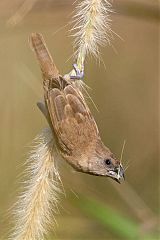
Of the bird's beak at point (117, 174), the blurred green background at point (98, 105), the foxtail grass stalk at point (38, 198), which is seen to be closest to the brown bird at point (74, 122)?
the bird's beak at point (117, 174)

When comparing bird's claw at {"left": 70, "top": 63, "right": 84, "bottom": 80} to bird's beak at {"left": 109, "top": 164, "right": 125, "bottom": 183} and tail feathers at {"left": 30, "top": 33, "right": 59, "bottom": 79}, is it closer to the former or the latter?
tail feathers at {"left": 30, "top": 33, "right": 59, "bottom": 79}

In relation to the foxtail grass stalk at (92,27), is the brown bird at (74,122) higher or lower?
lower

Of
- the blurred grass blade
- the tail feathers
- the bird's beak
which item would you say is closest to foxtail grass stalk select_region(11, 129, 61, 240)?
the blurred grass blade

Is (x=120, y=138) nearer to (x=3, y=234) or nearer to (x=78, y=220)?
(x=78, y=220)

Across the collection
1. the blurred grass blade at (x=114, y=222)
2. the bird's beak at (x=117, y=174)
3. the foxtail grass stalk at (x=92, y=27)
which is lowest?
the blurred grass blade at (x=114, y=222)

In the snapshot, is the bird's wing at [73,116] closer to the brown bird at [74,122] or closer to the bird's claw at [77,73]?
the brown bird at [74,122]

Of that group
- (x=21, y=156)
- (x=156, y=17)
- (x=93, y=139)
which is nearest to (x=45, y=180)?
(x=93, y=139)
